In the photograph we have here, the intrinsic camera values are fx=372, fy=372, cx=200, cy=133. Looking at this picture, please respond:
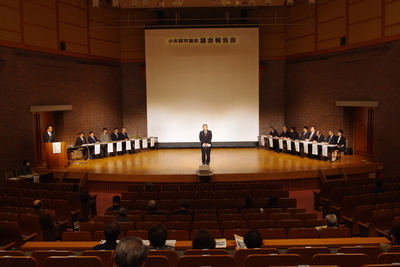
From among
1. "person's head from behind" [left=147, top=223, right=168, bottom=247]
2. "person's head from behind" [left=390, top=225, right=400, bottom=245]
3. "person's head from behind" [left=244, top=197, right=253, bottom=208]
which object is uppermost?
"person's head from behind" [left=147, top=223, right=168, bottom=247]

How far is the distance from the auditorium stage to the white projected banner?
288cm

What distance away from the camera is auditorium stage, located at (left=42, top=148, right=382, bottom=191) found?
10625 millimetres

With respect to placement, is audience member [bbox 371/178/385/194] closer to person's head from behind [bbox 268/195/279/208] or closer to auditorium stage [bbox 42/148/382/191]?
person's head from behind [bbox 268/195/279/208]

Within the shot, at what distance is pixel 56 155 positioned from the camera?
11492mm

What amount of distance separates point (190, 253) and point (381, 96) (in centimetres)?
1045

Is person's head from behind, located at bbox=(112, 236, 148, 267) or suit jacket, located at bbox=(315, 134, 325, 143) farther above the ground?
person's head from behind, located at bbox=(112, 236, 148, 267)

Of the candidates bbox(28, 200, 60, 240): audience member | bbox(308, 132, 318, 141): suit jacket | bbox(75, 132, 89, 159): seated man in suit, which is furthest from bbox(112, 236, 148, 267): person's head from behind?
bbox(308, 132, 318, 141): suit jacket

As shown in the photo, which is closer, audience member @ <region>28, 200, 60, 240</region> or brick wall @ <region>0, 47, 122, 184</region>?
audience member @ <region>28, 200, 60, 240</region>

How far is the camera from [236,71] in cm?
1606

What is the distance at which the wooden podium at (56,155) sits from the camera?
11359 mm

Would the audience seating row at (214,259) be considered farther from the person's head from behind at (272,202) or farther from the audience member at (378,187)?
the audience member at (378,187)

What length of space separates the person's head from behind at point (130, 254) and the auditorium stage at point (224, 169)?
861cm

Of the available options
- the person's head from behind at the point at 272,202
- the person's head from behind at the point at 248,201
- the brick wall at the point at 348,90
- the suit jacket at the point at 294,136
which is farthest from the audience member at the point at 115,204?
the suit jacket at the point at 294,136

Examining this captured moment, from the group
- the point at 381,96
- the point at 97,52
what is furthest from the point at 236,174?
the point at 97,52
